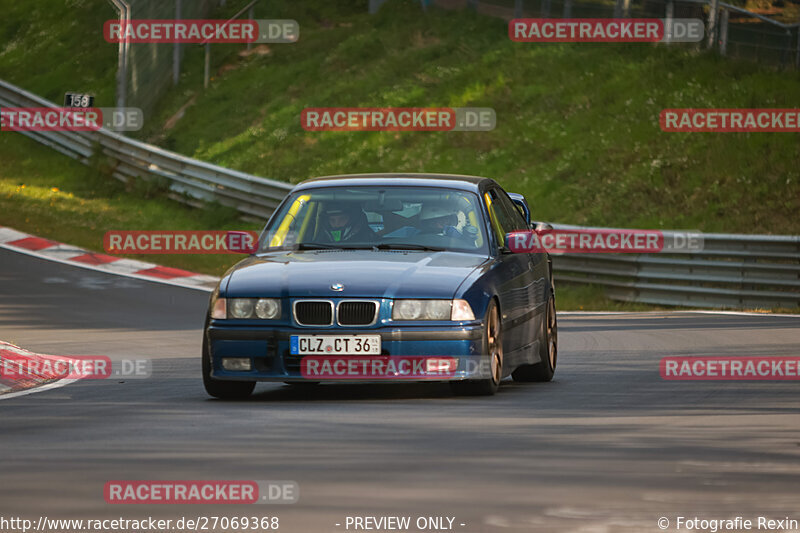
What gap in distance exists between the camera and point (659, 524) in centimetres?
569

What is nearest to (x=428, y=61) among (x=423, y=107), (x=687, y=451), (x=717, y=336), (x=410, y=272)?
(x=423, y=107)

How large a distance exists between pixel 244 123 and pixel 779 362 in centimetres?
2296

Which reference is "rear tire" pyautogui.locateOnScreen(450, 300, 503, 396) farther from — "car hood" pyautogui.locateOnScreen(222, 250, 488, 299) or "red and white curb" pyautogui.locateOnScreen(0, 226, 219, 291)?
"red and white curb" pyautogui.locateOnScreen(0, 226, 219, 291)

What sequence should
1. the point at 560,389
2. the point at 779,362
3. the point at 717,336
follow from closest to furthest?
the point at 560,389
the point at 779,362
the point at 717,336

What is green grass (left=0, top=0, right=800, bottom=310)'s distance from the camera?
997 inches

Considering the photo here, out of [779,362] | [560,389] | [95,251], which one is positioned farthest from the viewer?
[95,251]

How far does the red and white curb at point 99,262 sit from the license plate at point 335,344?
11704 millimetres

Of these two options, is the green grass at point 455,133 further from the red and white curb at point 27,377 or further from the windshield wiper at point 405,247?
the windshield wiper at point 405,247

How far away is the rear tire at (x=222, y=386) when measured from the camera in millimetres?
9945

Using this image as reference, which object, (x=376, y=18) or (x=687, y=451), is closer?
(x=687, y=451)

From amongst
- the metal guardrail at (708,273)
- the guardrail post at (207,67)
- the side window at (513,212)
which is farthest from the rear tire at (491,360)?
the guardrail post at (207,67)

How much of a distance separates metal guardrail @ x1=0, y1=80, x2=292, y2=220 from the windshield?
1494 centimetres

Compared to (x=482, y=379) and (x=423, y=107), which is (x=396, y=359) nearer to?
(x=482, y=379)

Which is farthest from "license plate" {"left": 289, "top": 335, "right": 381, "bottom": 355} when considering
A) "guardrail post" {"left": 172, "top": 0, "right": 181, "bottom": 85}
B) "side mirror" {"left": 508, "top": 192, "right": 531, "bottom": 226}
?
"guardrail post" {"left": 172, "top": 0, "right": 181, "bottom": 85}
